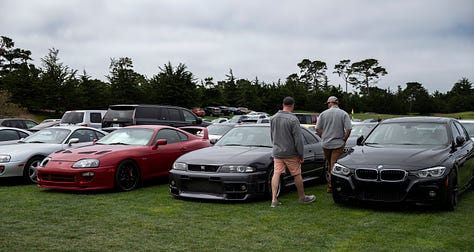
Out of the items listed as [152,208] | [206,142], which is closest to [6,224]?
[152,208]

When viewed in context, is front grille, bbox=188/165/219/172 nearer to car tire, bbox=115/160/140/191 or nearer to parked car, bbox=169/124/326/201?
parked car, bbox=169/124/326/201

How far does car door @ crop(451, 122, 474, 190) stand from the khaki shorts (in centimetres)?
245

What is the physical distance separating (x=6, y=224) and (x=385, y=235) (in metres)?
4.72

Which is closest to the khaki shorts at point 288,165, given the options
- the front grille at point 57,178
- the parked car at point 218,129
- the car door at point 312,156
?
the car door at point 312,156

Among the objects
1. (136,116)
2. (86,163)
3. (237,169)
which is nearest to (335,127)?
(237,169)

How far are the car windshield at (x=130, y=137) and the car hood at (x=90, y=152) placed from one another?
32 centimetres

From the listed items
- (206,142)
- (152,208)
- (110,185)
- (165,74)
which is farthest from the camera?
(165,74)

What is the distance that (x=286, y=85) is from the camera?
74250mm

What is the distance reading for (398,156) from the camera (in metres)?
7.22

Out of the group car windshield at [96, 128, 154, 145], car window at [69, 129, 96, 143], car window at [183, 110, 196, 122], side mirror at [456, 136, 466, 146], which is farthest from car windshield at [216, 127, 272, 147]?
car window at [183, 110, 196, 122]

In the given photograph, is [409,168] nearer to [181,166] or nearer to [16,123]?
[181,166]

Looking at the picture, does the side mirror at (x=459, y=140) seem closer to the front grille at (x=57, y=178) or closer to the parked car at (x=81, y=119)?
the front grille at (x=57, y=178)

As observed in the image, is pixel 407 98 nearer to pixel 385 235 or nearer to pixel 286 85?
pixel 286 85

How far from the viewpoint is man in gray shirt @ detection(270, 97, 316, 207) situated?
766cm
